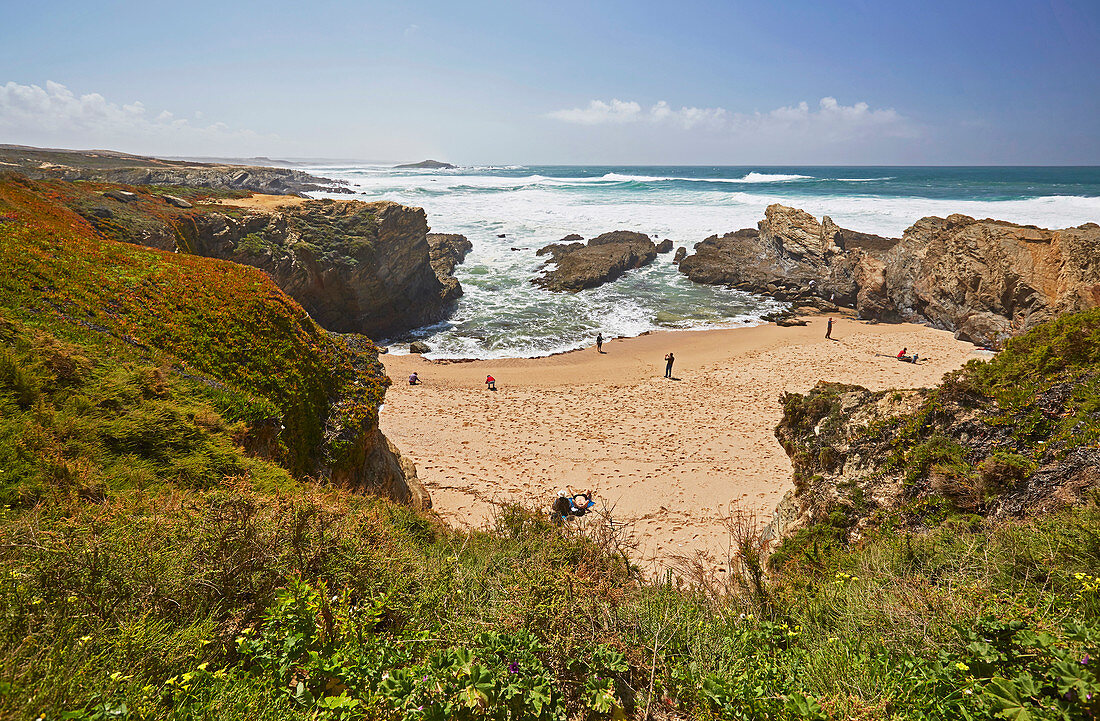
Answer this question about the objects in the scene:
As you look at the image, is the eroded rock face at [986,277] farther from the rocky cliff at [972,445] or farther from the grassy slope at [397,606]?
the grassy slope at [397,606]

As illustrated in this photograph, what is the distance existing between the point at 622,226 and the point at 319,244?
30.3 meters

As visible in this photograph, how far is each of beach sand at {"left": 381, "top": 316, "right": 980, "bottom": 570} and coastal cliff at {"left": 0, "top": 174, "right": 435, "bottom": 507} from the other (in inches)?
105

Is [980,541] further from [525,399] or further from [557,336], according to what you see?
[557,336]

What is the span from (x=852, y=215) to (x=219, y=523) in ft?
175

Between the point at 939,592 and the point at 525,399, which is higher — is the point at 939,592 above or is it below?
above

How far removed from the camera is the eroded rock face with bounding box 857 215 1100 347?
17.1 metres

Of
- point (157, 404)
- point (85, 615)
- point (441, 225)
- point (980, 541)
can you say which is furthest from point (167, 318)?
point (441, 225)

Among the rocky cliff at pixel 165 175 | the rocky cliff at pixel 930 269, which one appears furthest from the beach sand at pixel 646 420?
the rocky cliff at pixel 165 175

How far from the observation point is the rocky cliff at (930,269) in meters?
17.5

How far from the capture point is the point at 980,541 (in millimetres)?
3771

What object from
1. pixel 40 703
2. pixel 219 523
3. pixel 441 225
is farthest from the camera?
pixel 441 225

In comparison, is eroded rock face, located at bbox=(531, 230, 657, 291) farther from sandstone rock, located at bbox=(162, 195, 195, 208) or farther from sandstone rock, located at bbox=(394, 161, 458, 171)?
sandstone rock, located at bbox=(394, 161, 458, 171)

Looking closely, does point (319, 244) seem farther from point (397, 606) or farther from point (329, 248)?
point (397, 606)

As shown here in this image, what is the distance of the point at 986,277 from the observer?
64.1 ft
